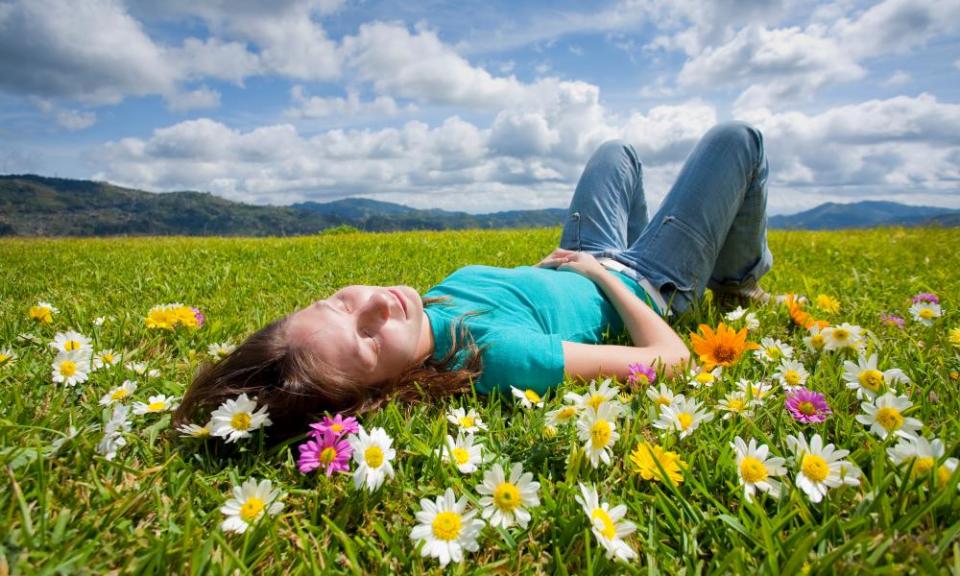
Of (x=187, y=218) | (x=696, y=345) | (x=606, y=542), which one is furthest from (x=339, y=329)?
(x=187, y=218)

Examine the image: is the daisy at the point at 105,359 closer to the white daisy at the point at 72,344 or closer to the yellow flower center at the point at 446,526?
the white daisy at the point at 72,344

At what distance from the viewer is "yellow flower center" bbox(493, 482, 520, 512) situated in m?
1.36

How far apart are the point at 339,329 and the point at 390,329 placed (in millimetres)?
212

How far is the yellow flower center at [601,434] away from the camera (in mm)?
1545

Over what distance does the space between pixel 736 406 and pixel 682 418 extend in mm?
295

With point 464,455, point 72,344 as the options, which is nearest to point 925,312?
point 464,455

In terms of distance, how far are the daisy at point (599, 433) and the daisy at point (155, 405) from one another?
1.61 metres

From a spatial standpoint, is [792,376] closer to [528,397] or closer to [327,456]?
[528,397]

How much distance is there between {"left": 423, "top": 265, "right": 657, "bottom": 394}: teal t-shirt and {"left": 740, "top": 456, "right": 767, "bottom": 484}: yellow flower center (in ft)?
2.75

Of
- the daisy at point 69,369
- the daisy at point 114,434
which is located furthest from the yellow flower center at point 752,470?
the daisy at point 69,369

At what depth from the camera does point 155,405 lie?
201 centimetres

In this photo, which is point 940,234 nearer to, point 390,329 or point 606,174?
point 606,174

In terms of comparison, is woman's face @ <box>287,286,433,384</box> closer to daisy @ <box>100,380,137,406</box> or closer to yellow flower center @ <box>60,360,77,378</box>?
daisy @ <box>100,380,137,406</box>

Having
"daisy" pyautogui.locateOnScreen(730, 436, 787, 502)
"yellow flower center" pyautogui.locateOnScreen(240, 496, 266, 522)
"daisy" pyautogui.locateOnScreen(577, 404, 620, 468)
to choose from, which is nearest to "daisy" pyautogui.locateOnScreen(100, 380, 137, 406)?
"yellow flower center" pyautogui.locateOnScreen(240, 496, 266, 522)
